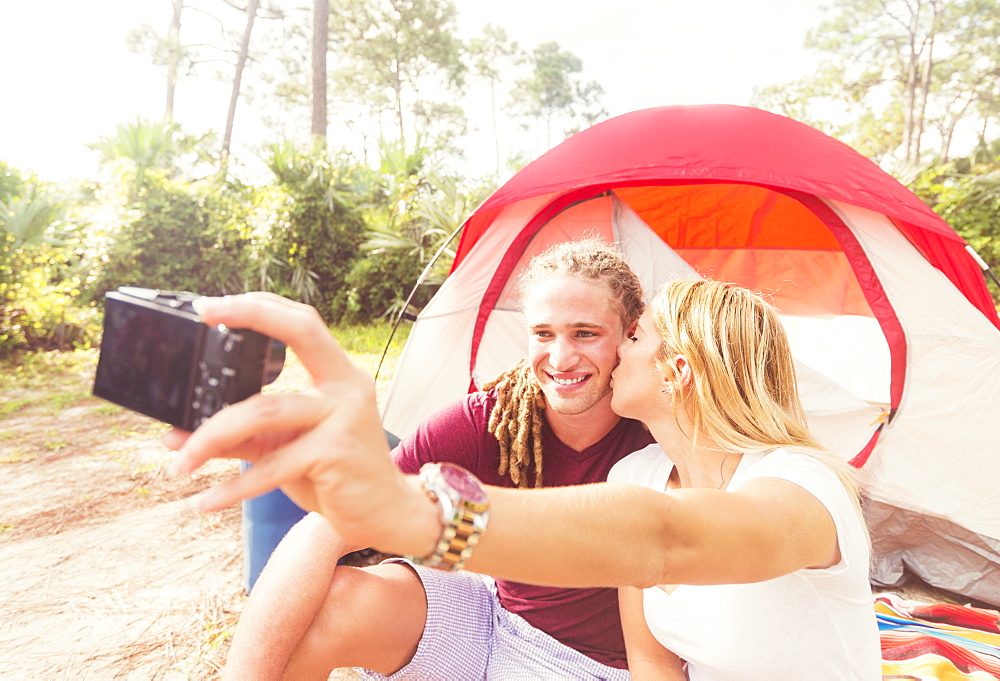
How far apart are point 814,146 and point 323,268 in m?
5.89

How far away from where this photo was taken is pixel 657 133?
7.55 ft

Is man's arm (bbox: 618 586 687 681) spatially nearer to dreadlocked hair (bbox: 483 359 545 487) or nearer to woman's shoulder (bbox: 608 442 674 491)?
woman's shoulder (bbox: 608 442 674 491)

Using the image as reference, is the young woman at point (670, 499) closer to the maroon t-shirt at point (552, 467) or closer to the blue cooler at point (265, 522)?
the maroon t-shirt at point (552, 467)

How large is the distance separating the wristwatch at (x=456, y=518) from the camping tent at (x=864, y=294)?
1793 mm

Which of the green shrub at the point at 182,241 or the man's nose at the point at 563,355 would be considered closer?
the man's nose at the point at 563,355

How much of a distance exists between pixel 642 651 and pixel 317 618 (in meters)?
0.61

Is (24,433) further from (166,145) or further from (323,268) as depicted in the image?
(166,145)

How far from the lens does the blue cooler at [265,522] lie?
2014 millimetres

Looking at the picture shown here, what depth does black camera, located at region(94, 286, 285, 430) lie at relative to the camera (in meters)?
0.54

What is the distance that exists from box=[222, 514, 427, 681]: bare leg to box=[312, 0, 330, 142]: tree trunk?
892cm

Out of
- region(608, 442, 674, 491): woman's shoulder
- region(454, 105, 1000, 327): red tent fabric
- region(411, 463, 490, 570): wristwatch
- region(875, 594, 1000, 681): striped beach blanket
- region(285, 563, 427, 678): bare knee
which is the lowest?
region(875, 594, 1000, 681): striped beach blanket

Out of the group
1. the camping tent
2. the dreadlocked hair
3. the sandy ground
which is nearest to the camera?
the dreadlocked hair

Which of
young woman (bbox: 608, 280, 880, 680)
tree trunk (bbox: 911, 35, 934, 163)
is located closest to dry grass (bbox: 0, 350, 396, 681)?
young woman (bbox: 608, 280, 880, 680)

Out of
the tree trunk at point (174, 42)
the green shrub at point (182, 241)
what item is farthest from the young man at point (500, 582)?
the tree trunk at point (174, 42)
